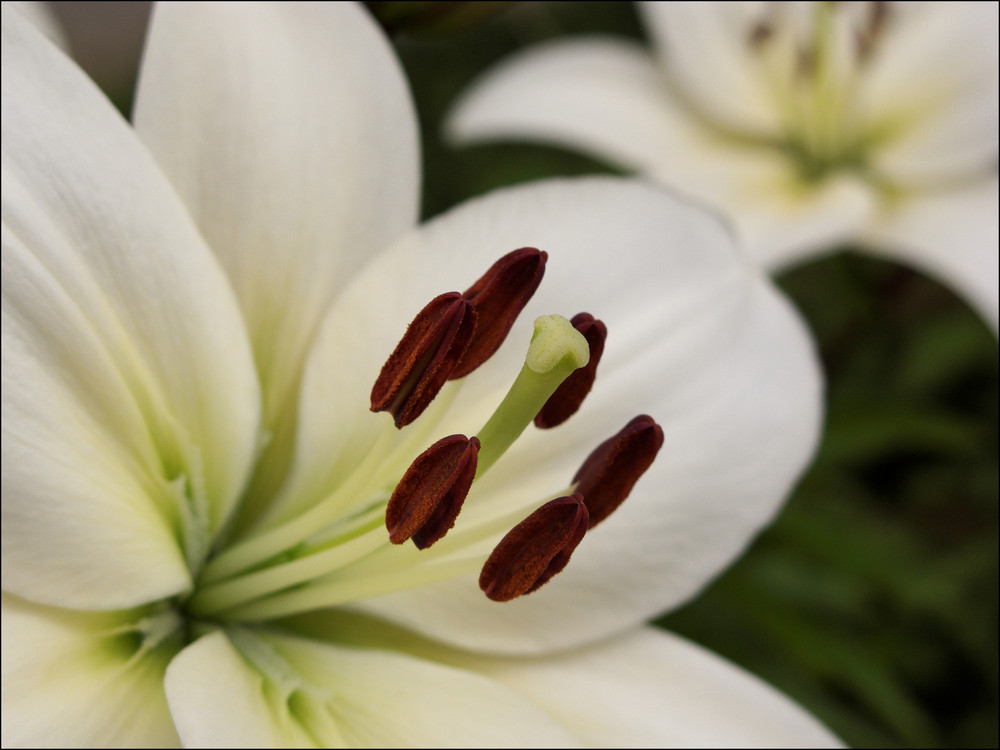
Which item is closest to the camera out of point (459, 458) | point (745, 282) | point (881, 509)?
point (459, 458)

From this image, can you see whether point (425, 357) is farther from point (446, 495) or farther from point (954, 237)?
point (954, 237)

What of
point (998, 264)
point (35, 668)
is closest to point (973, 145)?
point (998, 264)

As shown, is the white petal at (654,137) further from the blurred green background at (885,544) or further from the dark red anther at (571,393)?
the dark red anther at (571,393)

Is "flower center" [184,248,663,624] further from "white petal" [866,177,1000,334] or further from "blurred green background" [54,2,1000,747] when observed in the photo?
"blurred green background" [54,2,1000,747]

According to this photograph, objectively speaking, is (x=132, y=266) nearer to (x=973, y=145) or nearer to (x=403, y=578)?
(x=403, y=578)

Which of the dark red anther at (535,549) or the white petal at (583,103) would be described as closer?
the dark red anther at (535,549)

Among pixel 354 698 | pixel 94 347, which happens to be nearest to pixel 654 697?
pixel 354 698

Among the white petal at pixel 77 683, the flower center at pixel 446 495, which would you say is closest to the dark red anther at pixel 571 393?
the flower center at pixel 446 495
